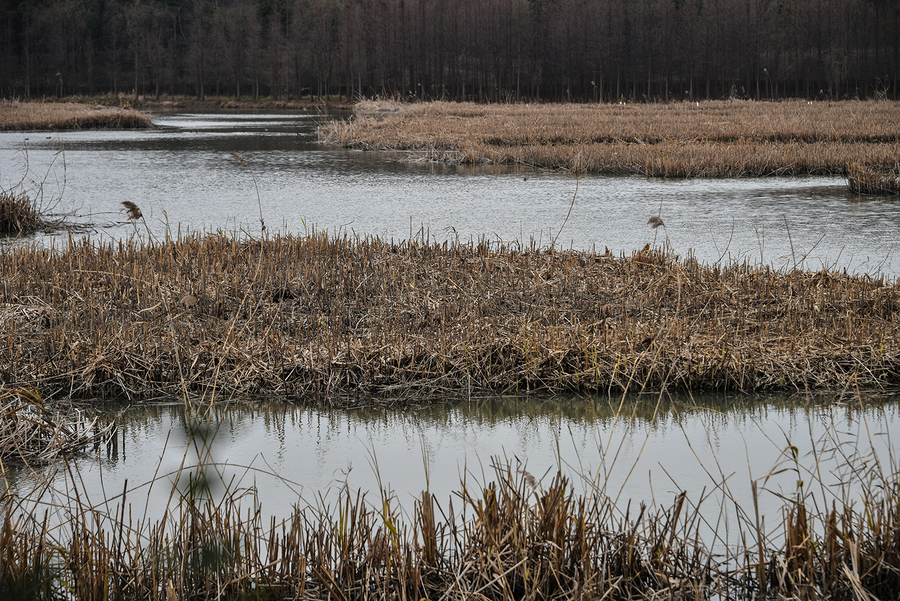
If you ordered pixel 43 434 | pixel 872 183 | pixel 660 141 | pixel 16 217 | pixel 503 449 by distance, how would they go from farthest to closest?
pixel 660 141 → pixel 872 183 → pixel 16 217 → pixel 43 434 → pixel 503 449

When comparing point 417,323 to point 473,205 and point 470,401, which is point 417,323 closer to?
point 470,401

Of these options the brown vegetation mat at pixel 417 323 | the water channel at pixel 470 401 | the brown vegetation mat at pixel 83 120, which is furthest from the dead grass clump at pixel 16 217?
the brown vegetation mat at pixel 83 120

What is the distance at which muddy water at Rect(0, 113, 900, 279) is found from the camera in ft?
31.7

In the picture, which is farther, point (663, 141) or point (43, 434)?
point (663, 141)

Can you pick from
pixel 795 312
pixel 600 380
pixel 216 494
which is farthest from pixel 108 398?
pixel 795 312

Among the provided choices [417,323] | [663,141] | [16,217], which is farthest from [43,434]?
[663,141]

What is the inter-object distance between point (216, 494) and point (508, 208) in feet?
30.9

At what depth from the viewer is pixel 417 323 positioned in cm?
598

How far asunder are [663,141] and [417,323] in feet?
54.4

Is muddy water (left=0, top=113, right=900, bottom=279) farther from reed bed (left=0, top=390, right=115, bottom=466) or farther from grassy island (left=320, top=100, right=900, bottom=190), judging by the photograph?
reed bed (left=0, top=390, right=115, bottom=466)

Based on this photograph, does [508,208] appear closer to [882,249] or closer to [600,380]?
[882,249]

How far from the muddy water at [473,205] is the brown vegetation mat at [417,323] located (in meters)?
0.85

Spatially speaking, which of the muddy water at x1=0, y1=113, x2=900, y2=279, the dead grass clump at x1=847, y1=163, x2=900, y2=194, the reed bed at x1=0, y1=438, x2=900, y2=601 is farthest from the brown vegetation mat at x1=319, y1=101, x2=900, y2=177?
the reed bed at x1=0, y1=438, x2=900, y2=601

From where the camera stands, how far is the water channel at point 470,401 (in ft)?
12.1
